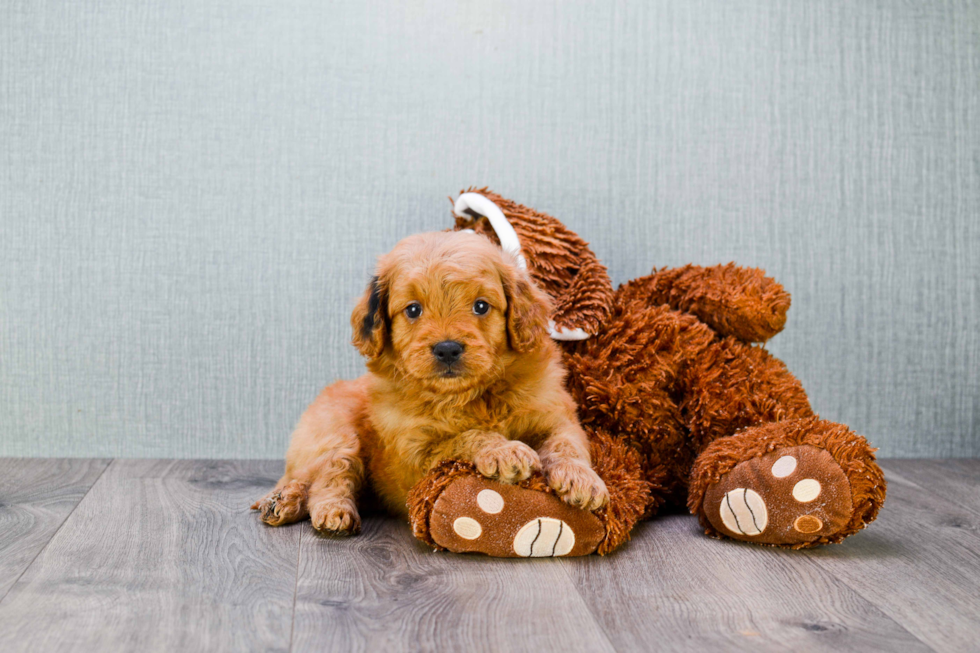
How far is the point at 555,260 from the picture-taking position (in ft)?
7.26

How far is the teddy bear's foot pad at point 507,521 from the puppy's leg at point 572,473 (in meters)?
0.04

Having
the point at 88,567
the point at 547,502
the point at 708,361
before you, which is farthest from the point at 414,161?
the point at 88,567

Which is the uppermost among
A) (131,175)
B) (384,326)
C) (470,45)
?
(470,45)

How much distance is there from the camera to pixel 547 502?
1.71 m

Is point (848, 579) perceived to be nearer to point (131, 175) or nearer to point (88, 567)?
point (88, 567)

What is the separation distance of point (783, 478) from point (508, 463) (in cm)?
61

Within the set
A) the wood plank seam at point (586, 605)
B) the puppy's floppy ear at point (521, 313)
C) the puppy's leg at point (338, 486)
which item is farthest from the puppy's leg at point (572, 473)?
the puppy's leg at point (338, 486)

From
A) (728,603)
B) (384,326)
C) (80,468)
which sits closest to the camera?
(728,603)

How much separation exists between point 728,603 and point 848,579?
0.32 metres

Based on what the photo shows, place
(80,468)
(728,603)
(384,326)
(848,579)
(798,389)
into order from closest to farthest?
(728,603), (848,579), (384,326), (798,389), (80,468)

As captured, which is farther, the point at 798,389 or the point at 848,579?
the point at 798,389

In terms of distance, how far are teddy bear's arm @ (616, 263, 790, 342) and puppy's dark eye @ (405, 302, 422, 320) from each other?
2.30 ft

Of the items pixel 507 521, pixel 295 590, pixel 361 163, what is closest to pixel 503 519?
pixel 507 521

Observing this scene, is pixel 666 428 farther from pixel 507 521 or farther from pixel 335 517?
pixel 335 517
